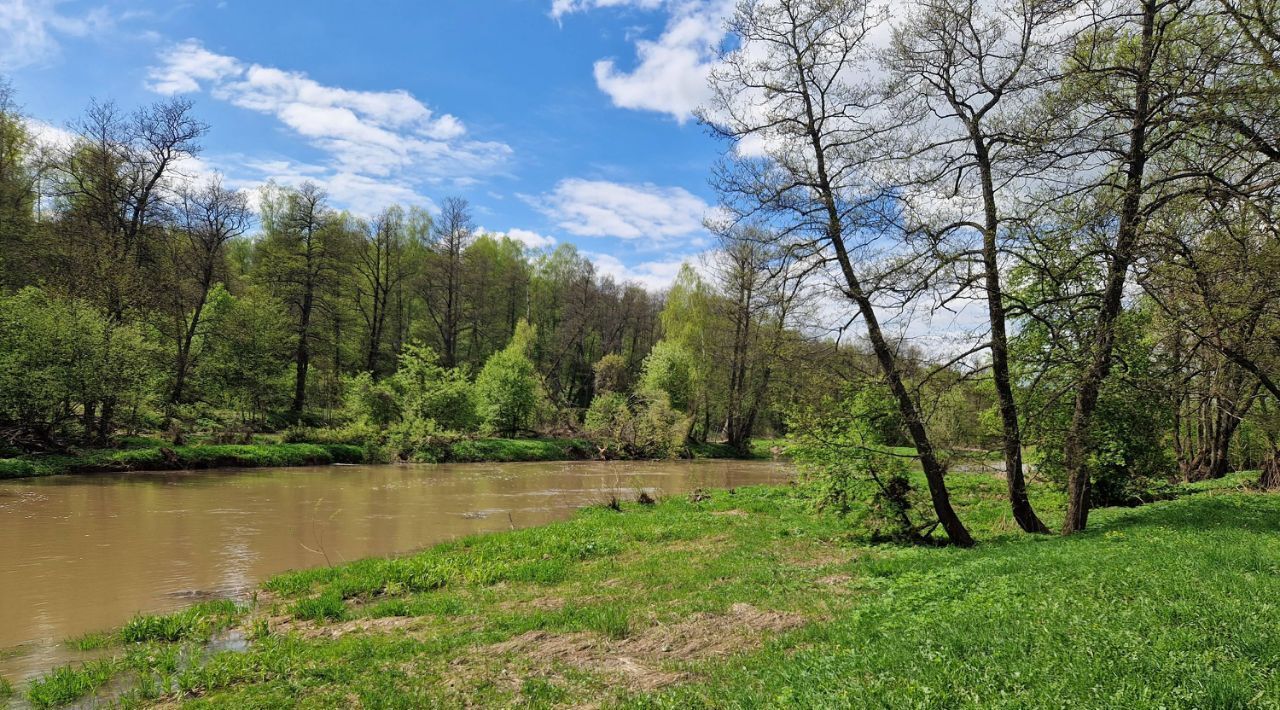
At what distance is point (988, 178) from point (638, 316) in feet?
174

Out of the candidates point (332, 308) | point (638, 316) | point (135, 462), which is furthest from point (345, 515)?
point (638, 316)

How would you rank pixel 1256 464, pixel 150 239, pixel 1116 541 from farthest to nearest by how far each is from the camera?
pixel 150 239, pixel 1256 464, pixel 1116 541

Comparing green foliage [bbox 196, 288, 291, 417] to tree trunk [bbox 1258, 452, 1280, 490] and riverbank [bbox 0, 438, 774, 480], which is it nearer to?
riverbank [bbox 0, 438, 774, 480]

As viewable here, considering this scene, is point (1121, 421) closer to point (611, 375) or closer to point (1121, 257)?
point (1121, 257)

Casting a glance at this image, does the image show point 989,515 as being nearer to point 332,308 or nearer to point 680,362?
point 680,362

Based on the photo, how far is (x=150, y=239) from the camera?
30.8 m

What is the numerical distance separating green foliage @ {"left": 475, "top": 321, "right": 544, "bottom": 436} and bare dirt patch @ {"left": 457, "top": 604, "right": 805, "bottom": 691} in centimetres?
3378

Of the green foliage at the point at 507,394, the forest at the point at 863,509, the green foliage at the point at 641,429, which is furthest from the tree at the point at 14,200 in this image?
the green foliage at the point at 641,429

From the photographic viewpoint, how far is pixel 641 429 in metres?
38.8

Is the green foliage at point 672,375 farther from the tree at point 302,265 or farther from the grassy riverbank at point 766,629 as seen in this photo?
the grassy riverbank at point 766,629

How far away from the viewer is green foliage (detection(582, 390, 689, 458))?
1526 inches

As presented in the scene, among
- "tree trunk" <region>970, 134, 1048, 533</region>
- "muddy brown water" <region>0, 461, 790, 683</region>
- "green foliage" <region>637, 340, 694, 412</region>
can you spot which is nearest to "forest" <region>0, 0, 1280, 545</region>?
"tree trunk" <region>970, 134, 1048, 533</region>

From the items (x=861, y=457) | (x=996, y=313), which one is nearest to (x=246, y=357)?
(x=861, y=457)

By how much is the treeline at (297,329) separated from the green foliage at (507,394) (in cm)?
13
